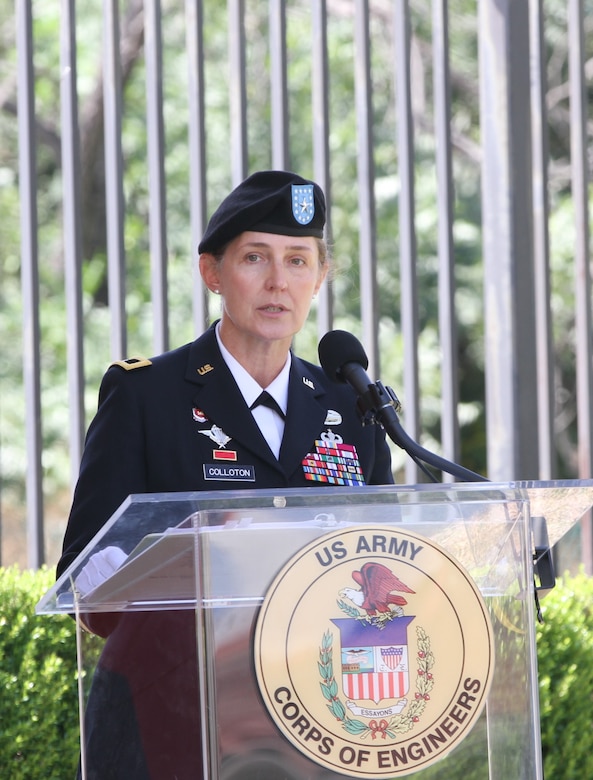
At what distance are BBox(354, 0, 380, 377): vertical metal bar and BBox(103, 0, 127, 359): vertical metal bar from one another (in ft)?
2.39

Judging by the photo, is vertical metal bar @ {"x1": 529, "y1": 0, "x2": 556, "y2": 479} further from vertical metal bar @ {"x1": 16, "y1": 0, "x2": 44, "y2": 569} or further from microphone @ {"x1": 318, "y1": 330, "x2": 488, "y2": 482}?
microphone @ {"x1": 318, "y1": 330, "x2": 488, "y2": 482}

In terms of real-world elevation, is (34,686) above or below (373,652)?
below

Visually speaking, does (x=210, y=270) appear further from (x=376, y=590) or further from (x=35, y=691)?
(x=35, y=691)

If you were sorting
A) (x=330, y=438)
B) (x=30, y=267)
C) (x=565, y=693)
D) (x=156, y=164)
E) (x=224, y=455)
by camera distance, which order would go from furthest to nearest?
(x=156, y=164) < (x=30, y=267) < (x=565, y=693) < (x=330, y=438) < (x=224, y=455)

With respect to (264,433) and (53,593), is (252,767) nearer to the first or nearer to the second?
(53,593)

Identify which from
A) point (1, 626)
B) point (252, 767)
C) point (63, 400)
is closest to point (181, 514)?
point (252, 767)

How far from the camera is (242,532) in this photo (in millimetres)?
1340

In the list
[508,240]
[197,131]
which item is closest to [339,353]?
[197,131]

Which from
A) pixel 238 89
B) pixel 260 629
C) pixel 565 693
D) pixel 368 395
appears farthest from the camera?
pixel 238 89

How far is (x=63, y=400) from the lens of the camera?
9508mm

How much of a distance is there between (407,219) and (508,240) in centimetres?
33

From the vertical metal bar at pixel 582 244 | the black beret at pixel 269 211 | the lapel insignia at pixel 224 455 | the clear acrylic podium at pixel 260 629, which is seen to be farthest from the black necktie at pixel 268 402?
the vertical metal bar at pixel 582 244

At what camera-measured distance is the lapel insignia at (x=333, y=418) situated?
210cm

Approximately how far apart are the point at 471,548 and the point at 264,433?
0.68 m
